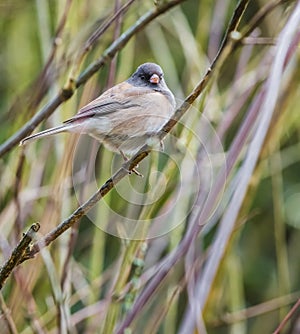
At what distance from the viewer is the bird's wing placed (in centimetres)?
84

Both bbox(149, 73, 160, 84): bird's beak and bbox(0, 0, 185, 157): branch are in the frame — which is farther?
bbox(149, 73, 160, 84): bird's beak

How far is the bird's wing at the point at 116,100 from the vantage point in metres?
0.84

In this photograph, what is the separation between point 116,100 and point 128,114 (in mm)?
42

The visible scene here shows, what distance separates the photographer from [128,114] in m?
0.83

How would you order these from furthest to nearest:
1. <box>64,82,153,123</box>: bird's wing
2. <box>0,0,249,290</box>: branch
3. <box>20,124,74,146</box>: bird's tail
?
<box>64,82,153,123</box>: bird's wing < <box>20,124,74,146</box>: bird's tail < <box>0,0,249,290</box>: branch

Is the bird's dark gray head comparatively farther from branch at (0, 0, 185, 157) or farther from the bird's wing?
branch at (0, 0, 185, 157)

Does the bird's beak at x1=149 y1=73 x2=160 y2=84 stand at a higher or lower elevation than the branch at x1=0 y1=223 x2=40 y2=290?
higher

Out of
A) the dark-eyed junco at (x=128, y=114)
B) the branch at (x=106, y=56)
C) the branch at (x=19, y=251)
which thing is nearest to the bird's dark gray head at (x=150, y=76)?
the dark-eyed junco at (x=128, y=114)

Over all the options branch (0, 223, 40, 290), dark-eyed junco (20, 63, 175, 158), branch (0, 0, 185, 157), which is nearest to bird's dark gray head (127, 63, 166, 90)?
dark-eyed junco (20, 63, 175, 158)

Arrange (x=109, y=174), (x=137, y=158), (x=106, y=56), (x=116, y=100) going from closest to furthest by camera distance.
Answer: (x=137, y=158) < (x=106, y=56) < (x=116, y=100) < (x=109, y=174)

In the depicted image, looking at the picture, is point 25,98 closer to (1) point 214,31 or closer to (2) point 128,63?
(2) point 128,63

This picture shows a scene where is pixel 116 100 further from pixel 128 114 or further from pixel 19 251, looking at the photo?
pixel 19 251

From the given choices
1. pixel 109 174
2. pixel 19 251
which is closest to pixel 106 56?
pixel 19 251

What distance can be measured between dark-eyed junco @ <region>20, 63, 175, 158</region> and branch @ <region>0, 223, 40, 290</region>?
0.31 ft
